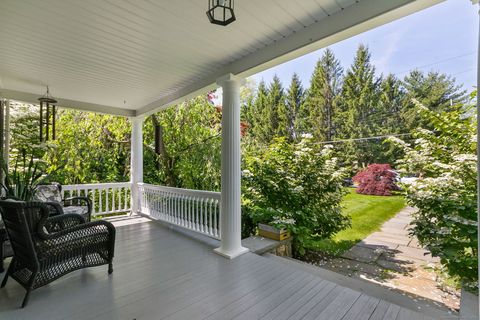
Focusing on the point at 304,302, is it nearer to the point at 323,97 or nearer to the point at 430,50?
the point at 430,50

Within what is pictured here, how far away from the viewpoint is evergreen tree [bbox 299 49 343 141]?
17391 millimetres

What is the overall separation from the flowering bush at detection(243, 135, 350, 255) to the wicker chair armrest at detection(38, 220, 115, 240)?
7.00 feet

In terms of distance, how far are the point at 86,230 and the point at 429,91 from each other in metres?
14.8

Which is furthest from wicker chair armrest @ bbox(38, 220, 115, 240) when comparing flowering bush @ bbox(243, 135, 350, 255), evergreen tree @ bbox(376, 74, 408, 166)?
evergreen tree @ bbox(376, 74, 408, 166)

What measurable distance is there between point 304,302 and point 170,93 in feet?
13.4

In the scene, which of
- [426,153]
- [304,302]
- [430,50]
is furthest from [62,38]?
[430,50]

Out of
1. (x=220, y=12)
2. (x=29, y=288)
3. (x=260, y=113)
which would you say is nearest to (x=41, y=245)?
(x=29, y=288)

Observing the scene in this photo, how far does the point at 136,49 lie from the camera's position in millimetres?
2906

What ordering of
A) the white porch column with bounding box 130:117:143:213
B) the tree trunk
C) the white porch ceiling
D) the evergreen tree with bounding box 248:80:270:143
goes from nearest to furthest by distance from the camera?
the white porch ceiling → the white porch column with bounding box 130:117:143:213 → the tree trunk → the evergreen tree with bounding box 248:80:270:143

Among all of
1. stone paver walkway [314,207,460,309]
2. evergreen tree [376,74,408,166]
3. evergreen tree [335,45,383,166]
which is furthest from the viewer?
evergreen tree [335,45,383,166]

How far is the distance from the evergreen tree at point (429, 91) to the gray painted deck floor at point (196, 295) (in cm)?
966

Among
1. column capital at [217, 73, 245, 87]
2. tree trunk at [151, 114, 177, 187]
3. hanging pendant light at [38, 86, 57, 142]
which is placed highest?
column capital at [217, 73, 245, 87]

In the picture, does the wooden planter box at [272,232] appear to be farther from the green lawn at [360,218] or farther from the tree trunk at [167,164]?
the tree trunk at [167,164]

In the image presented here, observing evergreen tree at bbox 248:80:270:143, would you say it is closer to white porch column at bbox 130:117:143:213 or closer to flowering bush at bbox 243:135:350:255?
white porch column at bbox 130:117:143:213
